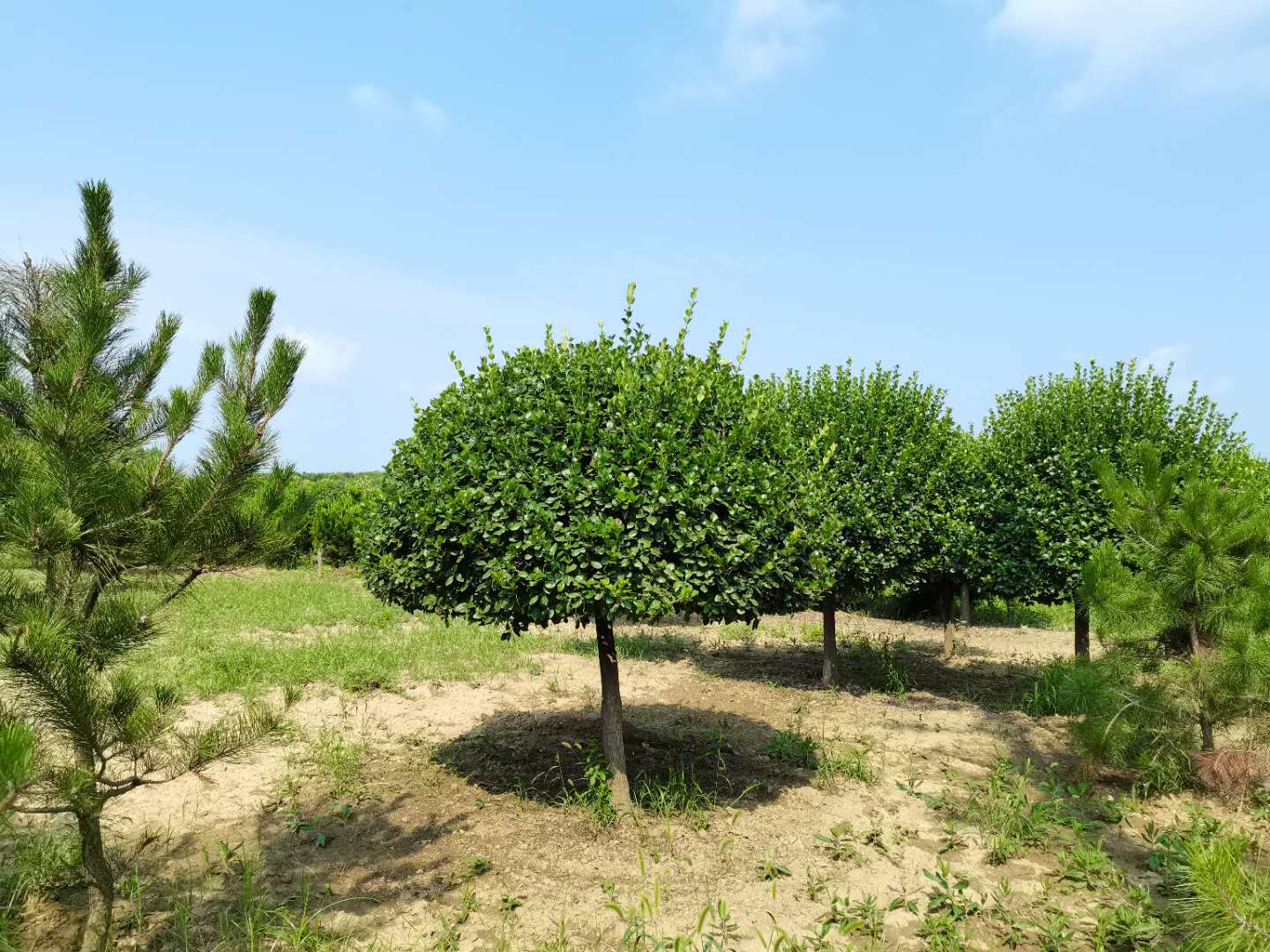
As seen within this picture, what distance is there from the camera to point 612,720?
6965 millimetres

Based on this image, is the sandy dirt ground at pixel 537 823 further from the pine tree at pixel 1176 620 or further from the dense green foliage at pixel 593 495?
the dense green foliage at pixel 593 495

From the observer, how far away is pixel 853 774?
7820 millimetres

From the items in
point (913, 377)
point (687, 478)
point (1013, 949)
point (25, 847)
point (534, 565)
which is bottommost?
point (1013, 949)

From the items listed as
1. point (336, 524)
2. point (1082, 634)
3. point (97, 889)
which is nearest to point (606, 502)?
point (97, 889)

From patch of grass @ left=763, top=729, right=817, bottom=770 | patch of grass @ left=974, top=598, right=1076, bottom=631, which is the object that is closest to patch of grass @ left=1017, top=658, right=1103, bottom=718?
patch of grass @ left=763, top=729, right=817, bottom=770

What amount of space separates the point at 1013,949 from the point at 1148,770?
136 inches

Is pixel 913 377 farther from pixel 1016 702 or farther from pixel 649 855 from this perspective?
pixel 649 855

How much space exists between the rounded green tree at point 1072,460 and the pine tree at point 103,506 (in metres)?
9.63

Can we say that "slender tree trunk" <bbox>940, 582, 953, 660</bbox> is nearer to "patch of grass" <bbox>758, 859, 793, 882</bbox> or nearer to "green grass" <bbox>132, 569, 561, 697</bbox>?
"green grass" <bbox>132, 569, 561, 697</bbox>

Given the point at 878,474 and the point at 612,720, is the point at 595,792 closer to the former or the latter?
the point at 612,720

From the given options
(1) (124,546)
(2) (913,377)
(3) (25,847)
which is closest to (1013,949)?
(1) (124,546)

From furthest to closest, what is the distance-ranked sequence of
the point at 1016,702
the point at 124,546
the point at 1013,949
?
the point at 1016,702 → the point at 1013,949 → the point at 124,546

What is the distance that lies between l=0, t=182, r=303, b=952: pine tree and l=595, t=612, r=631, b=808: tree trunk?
279 cm

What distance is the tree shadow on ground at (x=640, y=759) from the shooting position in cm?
720
